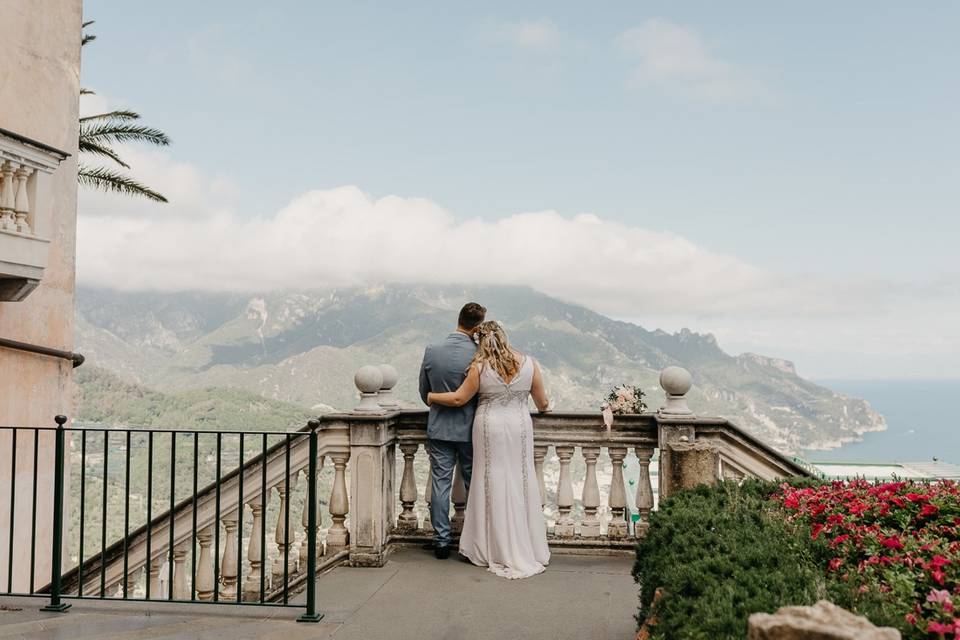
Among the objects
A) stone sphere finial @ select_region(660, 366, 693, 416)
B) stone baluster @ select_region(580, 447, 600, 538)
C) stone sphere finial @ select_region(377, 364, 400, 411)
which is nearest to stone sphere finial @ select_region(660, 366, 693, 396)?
Answer: stone sphere finial @ select_region(660, 366, 693, 416)

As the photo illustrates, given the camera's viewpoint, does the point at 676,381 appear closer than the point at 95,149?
Yes

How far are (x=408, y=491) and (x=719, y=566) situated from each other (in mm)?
4049

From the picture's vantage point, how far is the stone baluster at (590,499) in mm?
6730

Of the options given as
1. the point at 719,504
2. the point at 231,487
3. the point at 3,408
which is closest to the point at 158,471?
the point at 3,408

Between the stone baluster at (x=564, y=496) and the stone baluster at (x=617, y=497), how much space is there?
0.36 m

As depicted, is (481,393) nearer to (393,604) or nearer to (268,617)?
(393,604)

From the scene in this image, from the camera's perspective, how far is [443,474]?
6.52 metres

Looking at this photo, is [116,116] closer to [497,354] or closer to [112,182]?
[112,182]

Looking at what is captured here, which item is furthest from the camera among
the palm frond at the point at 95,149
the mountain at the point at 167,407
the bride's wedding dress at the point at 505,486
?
the mountain at the point at 167,407

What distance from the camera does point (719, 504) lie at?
15.5ft

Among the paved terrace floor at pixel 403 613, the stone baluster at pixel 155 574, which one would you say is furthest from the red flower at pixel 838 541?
the stone baluster at pixel 155 574

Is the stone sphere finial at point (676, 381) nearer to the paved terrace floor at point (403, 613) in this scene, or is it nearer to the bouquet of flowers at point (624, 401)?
the bouquet of flowers at point (624, 401)

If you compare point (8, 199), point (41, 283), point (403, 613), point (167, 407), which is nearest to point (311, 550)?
point (403, 613)

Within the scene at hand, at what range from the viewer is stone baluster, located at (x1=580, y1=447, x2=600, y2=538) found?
6.73 metres
